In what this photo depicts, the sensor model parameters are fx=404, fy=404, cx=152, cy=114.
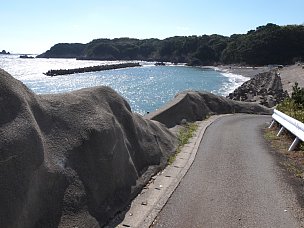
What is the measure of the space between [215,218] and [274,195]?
4.78ft

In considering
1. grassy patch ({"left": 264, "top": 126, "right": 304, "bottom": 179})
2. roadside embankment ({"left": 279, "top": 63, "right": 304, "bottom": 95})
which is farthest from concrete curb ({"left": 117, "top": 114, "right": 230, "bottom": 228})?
roadside embankment ({"left": 279, "top": 63, "right": 304, "bottom": 95})

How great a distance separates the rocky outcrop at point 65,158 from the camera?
4.17 metres

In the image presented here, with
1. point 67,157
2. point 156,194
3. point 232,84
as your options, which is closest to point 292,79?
point 232,84

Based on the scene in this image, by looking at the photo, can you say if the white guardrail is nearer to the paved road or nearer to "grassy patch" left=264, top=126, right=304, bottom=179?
"grassy patch" left=264, top=126, right=304, bottom=179

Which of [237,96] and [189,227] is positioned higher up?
[189,227]

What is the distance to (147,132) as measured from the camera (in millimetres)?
8266

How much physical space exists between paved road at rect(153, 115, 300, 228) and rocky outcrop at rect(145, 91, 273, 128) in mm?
4468

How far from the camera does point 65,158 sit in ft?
16.7

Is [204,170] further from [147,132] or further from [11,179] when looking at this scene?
[11,179]

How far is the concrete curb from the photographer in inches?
218

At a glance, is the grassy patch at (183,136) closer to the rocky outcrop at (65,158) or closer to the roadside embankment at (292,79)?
the rocky outcrop at (65,158)

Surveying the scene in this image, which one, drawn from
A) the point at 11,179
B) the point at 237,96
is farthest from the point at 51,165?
the point at 237,96

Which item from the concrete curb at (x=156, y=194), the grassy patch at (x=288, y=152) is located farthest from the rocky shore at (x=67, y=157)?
the grassy patch at (x=288, y=152)

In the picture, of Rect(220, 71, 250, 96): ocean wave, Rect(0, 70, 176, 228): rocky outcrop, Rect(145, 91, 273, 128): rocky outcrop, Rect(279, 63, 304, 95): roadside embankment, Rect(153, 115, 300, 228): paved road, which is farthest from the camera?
Rect(220, 71, 250, 96): ocean wave
